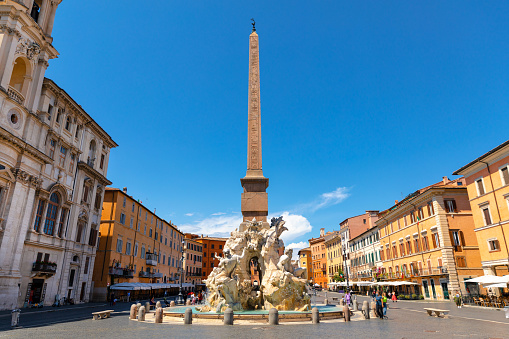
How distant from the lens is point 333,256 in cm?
6291

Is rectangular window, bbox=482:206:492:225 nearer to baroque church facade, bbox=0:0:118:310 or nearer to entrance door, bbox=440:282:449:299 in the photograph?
entrance door, bbox=440:282:449:299

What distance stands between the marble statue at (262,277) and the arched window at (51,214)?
16.8 meters

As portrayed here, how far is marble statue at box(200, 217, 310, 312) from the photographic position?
1338cm

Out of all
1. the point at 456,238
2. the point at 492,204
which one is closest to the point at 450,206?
the point at 456,238

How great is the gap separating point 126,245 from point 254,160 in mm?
24350

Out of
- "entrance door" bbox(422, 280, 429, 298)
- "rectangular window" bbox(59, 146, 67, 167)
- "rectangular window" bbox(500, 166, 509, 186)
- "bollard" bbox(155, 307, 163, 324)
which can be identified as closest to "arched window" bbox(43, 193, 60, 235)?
"rectangular window" bbox(59, 146, 67, 167)

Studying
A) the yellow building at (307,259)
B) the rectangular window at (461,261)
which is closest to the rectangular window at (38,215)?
the rectangular window at (461,261)

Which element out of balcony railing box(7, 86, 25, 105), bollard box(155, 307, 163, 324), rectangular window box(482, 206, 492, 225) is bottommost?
bollard box(155, 307, 163, 324)

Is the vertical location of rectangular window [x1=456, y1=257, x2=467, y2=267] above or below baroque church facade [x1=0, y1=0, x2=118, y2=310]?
below

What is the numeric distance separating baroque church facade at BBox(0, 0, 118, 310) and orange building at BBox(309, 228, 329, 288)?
161ft

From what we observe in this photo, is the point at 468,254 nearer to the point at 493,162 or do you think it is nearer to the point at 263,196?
the point at 493,162

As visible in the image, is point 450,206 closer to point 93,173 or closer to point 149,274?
point 93,173

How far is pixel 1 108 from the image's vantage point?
67.6 ft

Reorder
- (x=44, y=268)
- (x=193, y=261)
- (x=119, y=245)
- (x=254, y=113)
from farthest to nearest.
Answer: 1. (x=193, y=261)
2. (x=119, y=245)
3. (x=44, y=268)
4. (x=254, y=113)
